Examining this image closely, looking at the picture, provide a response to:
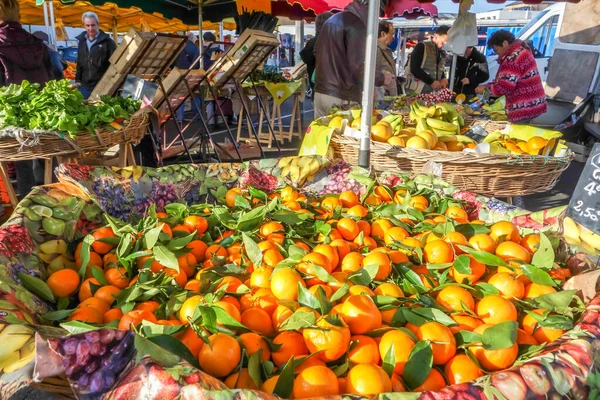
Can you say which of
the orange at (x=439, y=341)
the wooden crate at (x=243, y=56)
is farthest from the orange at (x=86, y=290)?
the wooden crate at (x=243, y=56)

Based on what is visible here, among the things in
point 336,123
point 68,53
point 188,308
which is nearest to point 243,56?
point 336,123

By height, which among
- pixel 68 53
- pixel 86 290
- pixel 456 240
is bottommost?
pixel 68 53

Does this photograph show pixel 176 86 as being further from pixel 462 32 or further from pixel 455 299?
pixel 455 299

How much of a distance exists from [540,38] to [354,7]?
6.03 m

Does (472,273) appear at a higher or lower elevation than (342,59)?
lower

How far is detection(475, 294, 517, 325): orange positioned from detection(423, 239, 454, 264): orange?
204 mm

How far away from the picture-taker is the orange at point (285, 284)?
1.16m

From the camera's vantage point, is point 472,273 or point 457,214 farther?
point 457,214

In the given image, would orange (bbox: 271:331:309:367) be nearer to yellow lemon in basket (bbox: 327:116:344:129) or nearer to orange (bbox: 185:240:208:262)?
orange (bbox: 185:240:208:262)

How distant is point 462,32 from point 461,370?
5.07 meters

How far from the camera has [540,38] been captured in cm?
834

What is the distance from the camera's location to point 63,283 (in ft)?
4.21

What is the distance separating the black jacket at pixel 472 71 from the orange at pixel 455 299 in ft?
18.8

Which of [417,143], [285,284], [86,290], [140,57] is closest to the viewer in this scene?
[285,284]
